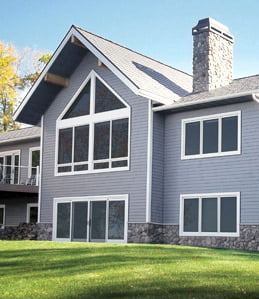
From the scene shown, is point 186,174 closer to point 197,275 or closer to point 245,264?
point 245,264

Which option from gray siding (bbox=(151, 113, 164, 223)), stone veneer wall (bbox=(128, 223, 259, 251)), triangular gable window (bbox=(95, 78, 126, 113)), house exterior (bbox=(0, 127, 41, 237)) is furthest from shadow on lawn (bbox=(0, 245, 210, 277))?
house exterior (bbox=(0, 127, 41, 237))

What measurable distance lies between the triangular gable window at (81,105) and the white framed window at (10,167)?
513cm

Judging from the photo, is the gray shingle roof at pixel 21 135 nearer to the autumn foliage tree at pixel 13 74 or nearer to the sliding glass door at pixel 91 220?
the sliding glass door at pixel 91 220

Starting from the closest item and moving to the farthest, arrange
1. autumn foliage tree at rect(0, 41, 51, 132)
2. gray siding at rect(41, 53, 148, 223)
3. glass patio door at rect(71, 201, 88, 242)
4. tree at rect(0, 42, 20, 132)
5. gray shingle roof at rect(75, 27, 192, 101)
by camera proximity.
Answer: gray siding at rect(41, 53, 148, 223), gray shingle roof at rect(75, 27, 192, 101), glass patio door at rect(71, 201, 88, 242), tree at rect(0, 42, 20, 132), autumn foliage tree at rect(0, 41, 51, 132)

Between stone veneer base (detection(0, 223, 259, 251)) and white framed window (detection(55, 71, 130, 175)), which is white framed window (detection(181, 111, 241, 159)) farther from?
stone veneer base (detection(0, 223, 259, 251))

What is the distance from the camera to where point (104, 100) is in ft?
67.5

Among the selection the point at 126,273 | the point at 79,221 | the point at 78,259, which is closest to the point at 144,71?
the point at 79,221

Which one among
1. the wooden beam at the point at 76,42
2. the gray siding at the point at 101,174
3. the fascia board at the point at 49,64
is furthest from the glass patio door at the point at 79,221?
the wooden beam at the point at 76,42

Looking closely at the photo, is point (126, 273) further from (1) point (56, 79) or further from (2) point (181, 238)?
(1) point (56, 79)

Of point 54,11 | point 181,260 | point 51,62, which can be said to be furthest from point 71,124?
point 181,260

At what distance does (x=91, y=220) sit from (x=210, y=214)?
174 inches

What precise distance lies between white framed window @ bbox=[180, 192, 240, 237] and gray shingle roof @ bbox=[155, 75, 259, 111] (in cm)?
283

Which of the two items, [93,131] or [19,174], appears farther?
[19,174]

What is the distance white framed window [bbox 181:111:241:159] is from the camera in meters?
17.7
